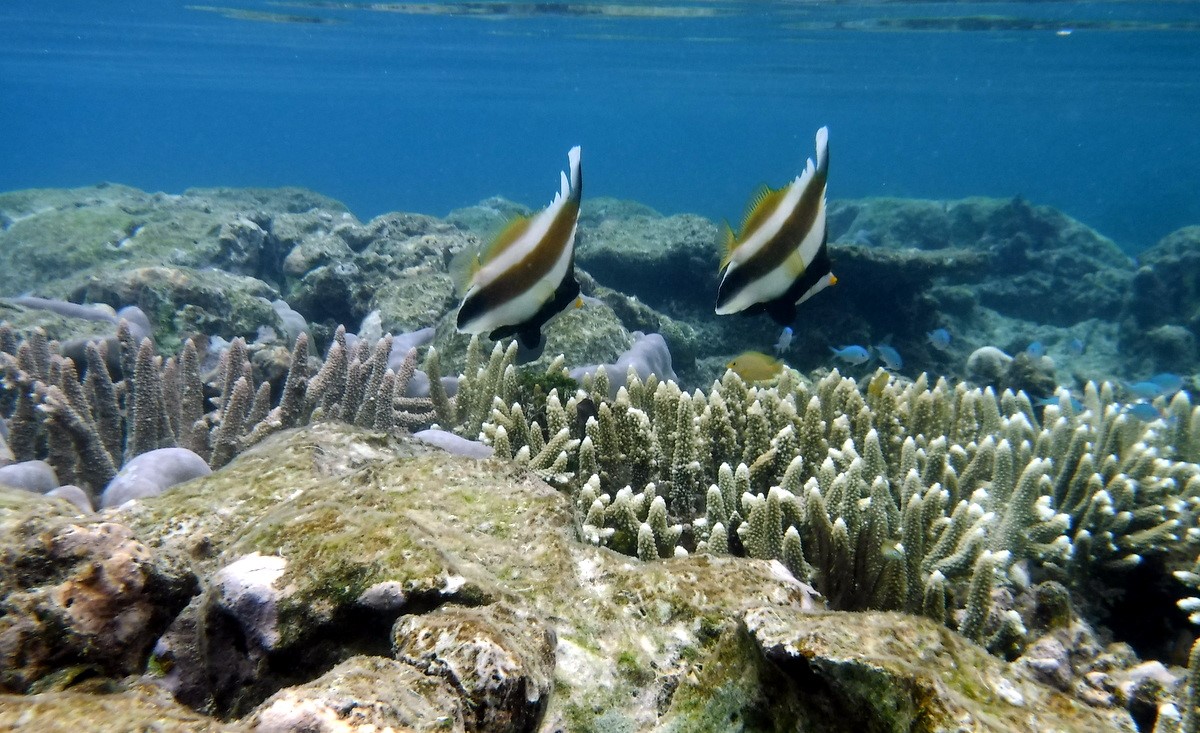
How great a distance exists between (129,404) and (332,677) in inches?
166

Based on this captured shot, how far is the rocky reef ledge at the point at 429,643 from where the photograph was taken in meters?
1.23

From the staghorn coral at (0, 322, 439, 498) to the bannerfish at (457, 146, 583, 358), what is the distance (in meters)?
1.86

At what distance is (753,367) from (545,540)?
3.40 metres

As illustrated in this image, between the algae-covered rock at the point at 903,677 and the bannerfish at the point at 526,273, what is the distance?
1.60m

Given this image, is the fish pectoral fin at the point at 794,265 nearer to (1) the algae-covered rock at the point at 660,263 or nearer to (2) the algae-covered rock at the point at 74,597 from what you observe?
(2) the algae-covered rock at the point at 74,597

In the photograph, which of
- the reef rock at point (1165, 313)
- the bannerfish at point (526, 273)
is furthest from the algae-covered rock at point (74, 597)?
the reef rock at point (1165, 313)

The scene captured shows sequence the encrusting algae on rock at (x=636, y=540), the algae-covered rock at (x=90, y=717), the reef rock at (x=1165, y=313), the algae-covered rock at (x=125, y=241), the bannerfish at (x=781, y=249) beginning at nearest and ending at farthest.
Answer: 1. the algae-covered rock at (x=90, y=717)
2. the encrusting algae on rock at (x=636, y=540)
3. the bannerfish at (x=781, y=249)
4. the algae-covered rock at (x=125, y=241)
5. the reef rock at (x=1165, y=313)

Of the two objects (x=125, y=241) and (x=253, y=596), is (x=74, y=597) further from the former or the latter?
(x=125, y=241)

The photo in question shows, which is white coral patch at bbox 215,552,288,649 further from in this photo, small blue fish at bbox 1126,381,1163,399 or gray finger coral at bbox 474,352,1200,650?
small blue fish at bbox 1126,381,1163,399

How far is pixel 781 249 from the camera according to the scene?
9.15ft

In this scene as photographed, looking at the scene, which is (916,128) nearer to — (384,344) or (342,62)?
(342,62)

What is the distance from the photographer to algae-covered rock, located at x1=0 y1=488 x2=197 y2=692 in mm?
1405

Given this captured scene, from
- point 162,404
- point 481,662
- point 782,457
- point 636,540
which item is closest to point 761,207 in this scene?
point 782,457

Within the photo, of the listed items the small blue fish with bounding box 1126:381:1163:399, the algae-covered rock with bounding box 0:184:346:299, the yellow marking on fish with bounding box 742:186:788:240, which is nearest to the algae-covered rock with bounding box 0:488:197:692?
the yellow marking on fish with bounding box 742:186:788:240
